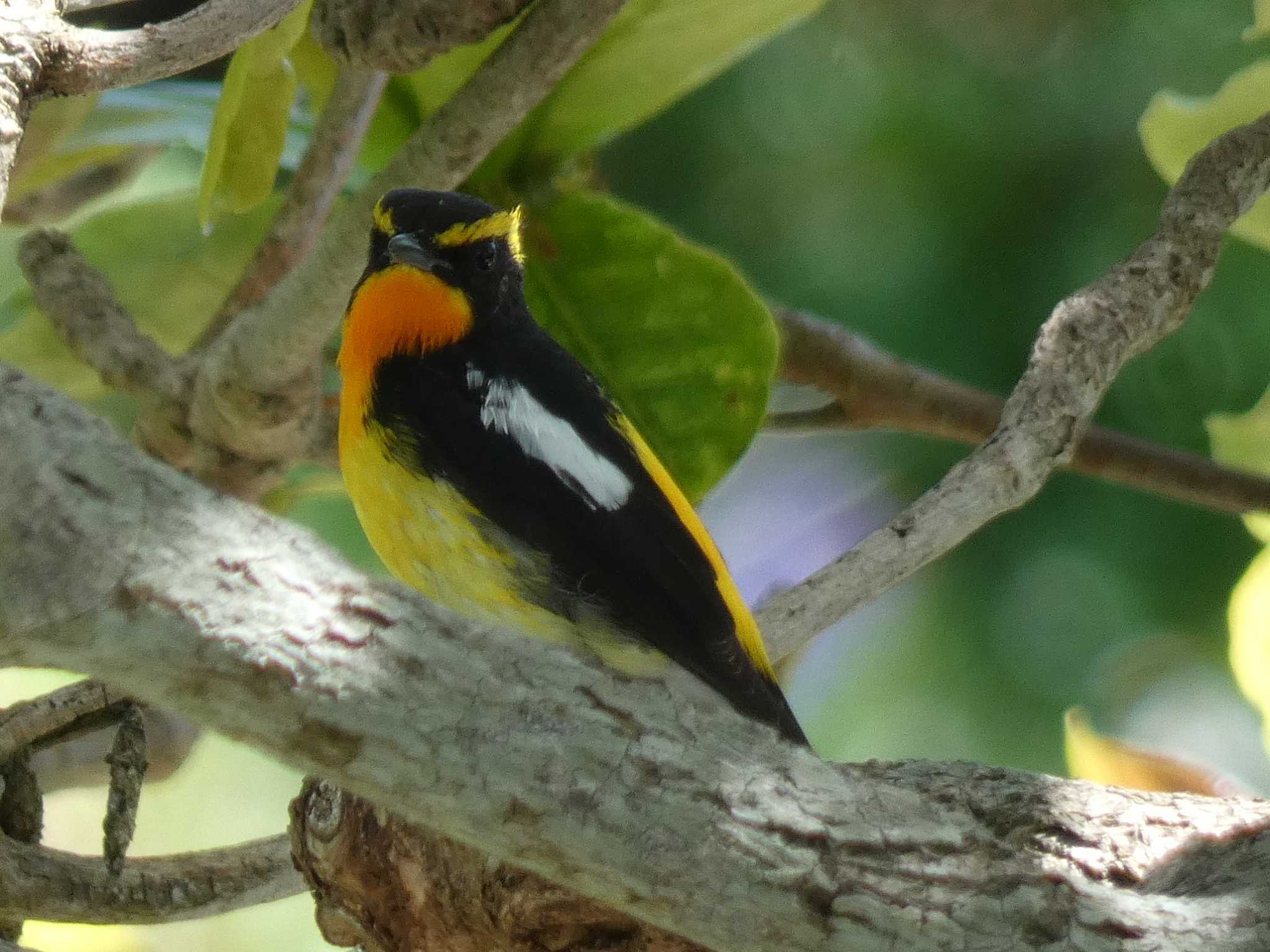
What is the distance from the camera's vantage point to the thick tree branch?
80 cm

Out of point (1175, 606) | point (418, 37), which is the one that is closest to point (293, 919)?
point (1175, 606)

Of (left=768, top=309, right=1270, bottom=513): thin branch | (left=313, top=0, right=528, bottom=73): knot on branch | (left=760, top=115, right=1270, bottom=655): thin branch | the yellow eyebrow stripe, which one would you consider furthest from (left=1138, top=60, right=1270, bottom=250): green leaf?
the yellow eyebrow stripe

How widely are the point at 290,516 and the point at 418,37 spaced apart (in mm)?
1366

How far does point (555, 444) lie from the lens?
5.52 ft

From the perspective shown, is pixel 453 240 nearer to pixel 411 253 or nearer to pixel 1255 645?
pixel 411 253

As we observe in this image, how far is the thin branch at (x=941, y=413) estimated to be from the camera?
6.47 ft

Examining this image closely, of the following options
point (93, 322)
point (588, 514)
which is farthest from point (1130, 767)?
point (93, 322)

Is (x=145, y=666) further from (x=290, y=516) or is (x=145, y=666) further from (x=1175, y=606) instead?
(x=1175, y=606)

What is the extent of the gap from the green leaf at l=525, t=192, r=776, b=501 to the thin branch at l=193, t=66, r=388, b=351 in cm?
28

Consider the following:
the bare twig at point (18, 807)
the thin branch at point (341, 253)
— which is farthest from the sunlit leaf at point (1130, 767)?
the bare twig at point (18, 807)

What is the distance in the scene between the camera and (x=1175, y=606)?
9.53 feet

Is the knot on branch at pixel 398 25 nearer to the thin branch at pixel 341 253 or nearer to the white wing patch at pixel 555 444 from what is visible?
the thin branch at pixel 341 253

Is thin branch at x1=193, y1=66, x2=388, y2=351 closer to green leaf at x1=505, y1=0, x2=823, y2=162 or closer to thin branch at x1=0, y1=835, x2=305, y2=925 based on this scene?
green leaf at x1=505, y1=0, x2=823, y2=162

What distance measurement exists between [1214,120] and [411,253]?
108 centimetres
